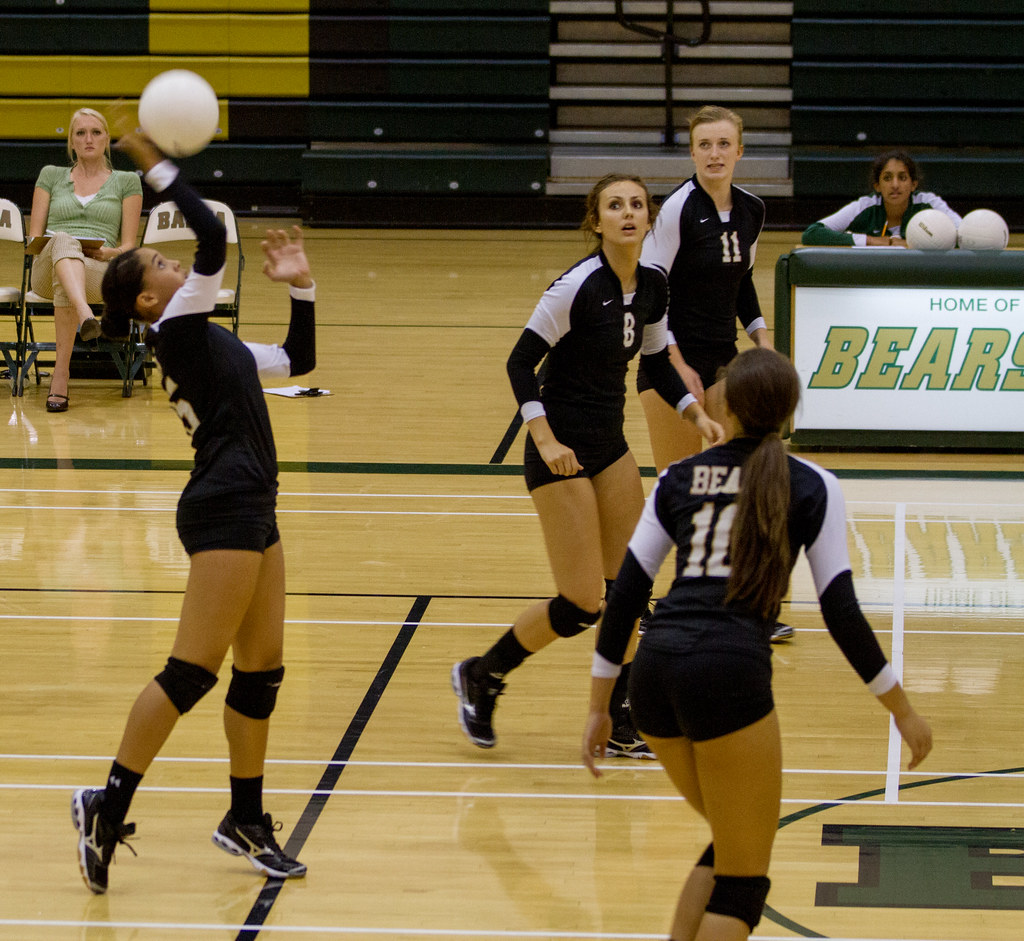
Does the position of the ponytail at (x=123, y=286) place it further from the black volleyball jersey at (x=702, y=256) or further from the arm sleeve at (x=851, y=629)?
the black volleyball jersey at (x=702, y=256)

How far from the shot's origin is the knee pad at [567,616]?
383cm

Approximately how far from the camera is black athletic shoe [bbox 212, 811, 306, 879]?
3250mm

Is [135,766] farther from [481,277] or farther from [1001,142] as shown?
[1001,142]

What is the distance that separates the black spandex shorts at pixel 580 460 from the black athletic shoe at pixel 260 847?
1.12 meters

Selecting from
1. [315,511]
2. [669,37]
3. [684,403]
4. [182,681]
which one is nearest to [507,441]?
[315,511]

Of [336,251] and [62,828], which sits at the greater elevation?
[336,251]

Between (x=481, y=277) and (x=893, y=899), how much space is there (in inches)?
383

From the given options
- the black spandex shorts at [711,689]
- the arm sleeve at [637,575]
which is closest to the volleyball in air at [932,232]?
the arm sleeve at [637,575]

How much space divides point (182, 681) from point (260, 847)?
442mm

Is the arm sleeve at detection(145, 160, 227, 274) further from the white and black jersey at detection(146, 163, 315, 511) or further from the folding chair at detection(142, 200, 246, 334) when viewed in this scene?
the folding chair at detection(142, 200, 246, 334)

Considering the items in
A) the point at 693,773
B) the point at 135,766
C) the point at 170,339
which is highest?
the point at 170,339

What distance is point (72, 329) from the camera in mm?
8320

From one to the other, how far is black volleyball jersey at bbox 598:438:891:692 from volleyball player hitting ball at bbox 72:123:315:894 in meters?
1.02

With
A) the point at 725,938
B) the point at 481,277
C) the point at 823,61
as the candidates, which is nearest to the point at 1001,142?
the point at 823,61
